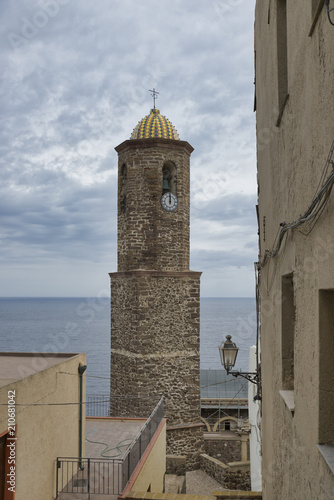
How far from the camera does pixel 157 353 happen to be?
19.1 metres

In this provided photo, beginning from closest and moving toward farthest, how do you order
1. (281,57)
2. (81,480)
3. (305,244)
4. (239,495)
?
Result: (305,244) < (281,57) < (239,495) < (81,480)

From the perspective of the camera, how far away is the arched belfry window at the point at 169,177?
65.7ft

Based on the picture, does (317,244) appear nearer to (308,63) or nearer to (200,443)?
(308,63)

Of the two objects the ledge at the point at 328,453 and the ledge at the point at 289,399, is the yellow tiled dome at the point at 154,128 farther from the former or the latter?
the ledge at the point at 328,453

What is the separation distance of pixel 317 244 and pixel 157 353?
1673 centimetres

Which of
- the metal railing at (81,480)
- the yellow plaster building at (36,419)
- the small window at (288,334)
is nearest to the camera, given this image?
the small window at (288,334)

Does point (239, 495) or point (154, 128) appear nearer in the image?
point (239, 495)

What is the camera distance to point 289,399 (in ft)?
13.0

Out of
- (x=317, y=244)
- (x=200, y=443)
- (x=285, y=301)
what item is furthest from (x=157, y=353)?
(x=317, y=244)

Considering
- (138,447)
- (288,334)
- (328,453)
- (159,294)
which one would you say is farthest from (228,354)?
(159,294)

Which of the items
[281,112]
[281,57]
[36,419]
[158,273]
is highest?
[281,57]

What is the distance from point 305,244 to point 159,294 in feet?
52.8

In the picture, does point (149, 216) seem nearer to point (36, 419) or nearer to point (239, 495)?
point (36, 419)

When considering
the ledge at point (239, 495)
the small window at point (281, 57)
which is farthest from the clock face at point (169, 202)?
the small window at point (281, 57)
